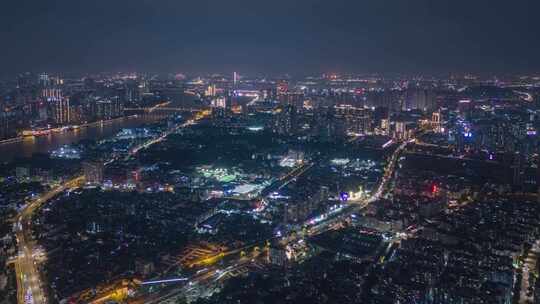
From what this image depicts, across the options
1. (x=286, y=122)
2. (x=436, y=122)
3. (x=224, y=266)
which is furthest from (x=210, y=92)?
(x=224, y=266)

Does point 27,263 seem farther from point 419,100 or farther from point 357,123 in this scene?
point 419,100

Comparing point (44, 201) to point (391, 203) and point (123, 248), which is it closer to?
point (123, 248)

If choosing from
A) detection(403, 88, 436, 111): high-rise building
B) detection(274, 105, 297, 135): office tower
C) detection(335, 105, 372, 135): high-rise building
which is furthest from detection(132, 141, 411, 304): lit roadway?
detection(403, 88, 436, 111): high-rise building

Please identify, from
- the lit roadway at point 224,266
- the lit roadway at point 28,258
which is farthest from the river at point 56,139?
the lit roadway at point 224,266

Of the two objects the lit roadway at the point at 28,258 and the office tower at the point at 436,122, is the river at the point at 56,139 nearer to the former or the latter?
the lit roadway at the point at 28,258

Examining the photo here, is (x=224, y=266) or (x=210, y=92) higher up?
(x=210, y=92)

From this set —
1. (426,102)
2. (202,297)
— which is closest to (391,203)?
(202,297)

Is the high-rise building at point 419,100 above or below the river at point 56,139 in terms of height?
above

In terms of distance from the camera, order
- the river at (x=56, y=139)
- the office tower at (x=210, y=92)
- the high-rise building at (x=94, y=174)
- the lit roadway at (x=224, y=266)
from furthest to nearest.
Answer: the office tower at (x=210, y=92)
the river at (x=56, y=139)
the high-rise building at (x=94, y=174)
the lit roadway at (x=224, y=266)
